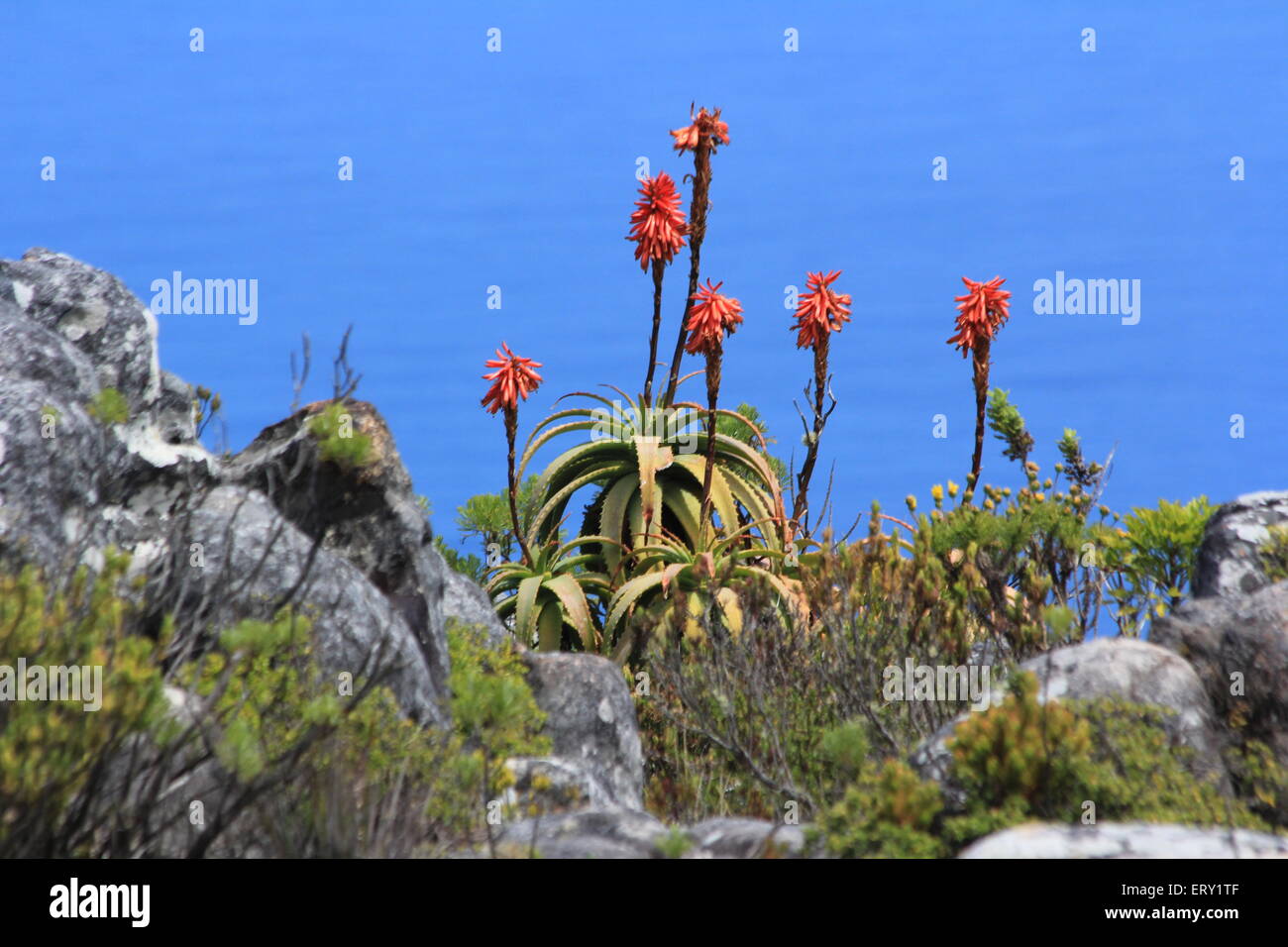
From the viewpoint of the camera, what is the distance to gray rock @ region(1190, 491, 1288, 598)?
10.1 m

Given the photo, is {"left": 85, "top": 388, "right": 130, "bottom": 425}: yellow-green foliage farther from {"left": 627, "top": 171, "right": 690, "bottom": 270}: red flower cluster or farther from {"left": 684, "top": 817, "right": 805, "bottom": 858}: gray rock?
{"left": 627, "top": 171, "right": 690, "bottom": 270}: red flower cluster

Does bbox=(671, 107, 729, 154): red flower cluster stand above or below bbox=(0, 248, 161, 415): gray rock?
above

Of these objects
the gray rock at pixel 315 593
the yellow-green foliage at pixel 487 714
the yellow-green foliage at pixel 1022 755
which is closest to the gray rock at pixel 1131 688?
the yellow-green foliage at pixel 1022 755

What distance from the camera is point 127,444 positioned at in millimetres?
8125

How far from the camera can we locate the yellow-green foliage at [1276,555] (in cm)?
975

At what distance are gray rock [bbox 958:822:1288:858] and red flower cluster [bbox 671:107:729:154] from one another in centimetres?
859

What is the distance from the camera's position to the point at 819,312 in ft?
41.7

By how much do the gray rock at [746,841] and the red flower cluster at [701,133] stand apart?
26.0ft

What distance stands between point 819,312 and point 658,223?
1698 millimetres

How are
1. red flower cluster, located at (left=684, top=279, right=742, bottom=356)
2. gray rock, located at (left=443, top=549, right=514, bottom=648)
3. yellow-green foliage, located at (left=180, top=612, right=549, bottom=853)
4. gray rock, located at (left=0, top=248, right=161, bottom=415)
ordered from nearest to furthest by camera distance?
yellow-green foliage, located at (left=180, top=612, right=549, bottom=853)
gray rock, located at (left=0, top=248, right=161, bottom=415)
gray rock, located at (left=443, top=549, right=514, bottom=648)
red flower cluster, located at (left=684, top=279, right=742, bottom=356)

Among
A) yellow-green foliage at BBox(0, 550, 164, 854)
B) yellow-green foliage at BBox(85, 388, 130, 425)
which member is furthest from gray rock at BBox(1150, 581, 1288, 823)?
yellow-green foliage at BBox(85, 388, 130, 425)

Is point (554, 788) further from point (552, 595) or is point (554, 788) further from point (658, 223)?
point (658, 223)
